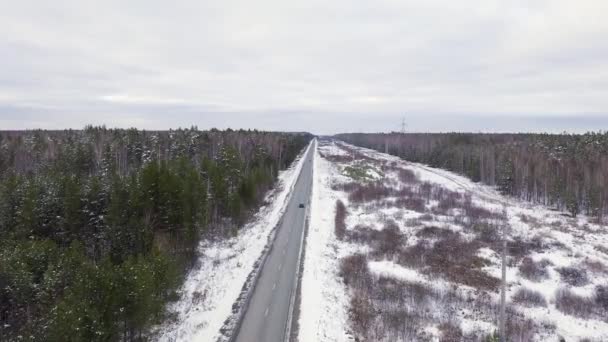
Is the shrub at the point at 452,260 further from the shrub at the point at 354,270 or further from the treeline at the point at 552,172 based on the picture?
the treeline at the point at 552,172

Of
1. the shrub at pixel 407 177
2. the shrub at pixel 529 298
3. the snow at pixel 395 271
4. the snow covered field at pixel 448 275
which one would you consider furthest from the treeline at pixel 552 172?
the snow at pixel 395 271

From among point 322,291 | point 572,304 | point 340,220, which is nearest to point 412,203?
point 340,220

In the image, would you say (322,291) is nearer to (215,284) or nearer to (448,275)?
(215,284)

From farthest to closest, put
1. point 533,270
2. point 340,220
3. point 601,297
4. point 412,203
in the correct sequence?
point 412,203, point 340,220, point 533,270, point 601,297

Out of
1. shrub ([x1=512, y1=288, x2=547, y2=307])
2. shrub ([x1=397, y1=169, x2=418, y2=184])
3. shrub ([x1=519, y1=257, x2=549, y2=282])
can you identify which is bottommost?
shrub ([x1=512, y1=288, x2=547, y2=307])

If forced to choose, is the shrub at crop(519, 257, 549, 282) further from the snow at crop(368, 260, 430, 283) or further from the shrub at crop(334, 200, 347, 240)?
the shrub at crop(334, 200, 347, 240)

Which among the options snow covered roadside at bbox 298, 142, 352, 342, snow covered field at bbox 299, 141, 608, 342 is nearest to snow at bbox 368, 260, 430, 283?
snow covered field at bbox 299, 141, 608, 342

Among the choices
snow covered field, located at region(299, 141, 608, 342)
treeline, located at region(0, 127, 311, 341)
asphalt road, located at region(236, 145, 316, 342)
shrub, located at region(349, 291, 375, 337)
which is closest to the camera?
treeline, located at region(0, 127, 311, 341)
